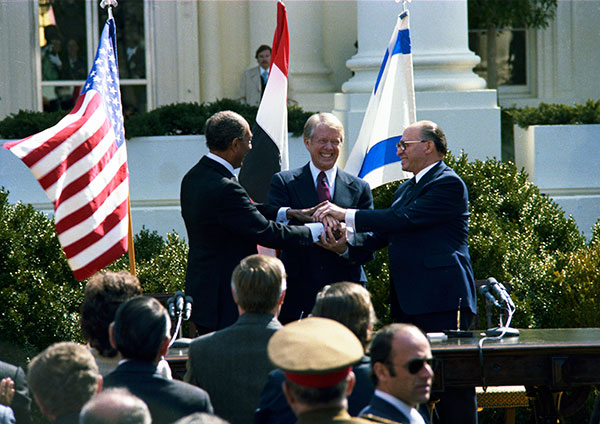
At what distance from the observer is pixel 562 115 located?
10.5m

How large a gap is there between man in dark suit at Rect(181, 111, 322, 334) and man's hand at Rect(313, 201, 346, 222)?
0.98 ft

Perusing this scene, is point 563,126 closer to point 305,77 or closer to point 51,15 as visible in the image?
point 305,77

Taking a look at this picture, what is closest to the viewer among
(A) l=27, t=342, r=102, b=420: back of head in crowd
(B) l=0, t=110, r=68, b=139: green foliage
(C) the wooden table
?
(A) l=27, t=342, r=102, b=420: back of head in crowd

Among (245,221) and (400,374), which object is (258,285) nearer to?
(400,374)

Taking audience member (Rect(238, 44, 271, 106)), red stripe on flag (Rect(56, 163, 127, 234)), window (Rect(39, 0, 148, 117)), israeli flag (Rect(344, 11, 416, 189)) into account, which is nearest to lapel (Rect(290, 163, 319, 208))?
israeli flag (Rect(344, 11, 416, 189))

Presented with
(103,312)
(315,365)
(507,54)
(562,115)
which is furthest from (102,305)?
(507,54)

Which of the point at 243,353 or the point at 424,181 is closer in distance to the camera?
the point at 243,353

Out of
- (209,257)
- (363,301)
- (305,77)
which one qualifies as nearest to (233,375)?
(363,301)

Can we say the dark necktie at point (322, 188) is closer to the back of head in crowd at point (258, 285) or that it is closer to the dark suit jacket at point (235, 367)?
the back of head in crowd at point (258, 285)

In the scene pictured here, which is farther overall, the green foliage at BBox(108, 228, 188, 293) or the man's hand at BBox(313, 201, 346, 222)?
the green foliage at BBox(108, 228, 188, 293)

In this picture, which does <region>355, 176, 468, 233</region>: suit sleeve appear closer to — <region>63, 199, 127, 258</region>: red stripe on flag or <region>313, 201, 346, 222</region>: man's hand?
<region>313, 201, 346, 222</region>: man's hand

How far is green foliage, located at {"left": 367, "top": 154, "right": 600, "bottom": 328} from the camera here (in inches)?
304

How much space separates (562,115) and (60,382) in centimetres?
808

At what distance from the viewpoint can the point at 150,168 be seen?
33.3 ft
